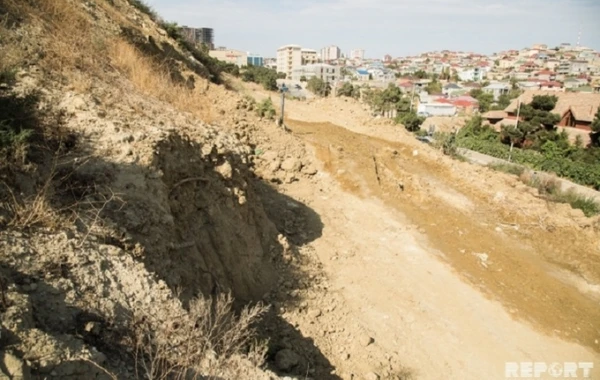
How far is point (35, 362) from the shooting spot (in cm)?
205

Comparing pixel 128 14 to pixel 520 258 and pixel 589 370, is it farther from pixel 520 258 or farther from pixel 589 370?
pixel 589 370

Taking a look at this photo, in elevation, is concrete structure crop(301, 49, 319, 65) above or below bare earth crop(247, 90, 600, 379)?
above

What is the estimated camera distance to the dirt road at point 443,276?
6523mm

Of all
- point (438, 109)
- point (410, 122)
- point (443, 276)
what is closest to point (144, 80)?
point (443, 276)

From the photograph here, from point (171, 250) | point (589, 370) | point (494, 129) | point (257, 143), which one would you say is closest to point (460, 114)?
point (494, 129)

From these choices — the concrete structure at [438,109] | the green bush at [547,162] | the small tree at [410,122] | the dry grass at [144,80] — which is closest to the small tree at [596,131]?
the green bush at [547,162]

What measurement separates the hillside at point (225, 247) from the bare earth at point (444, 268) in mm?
47

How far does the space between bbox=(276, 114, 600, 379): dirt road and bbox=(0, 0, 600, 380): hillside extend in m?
0.04

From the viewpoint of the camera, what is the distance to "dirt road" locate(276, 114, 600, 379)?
21.4ft

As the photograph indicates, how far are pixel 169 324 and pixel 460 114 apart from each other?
188 ft

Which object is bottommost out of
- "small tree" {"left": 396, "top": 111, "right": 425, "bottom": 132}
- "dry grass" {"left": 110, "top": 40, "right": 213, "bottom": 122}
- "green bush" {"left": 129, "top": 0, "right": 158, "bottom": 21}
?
"small tree" {"left": 396, "top": 111, "right": 425, "bottom": 132}

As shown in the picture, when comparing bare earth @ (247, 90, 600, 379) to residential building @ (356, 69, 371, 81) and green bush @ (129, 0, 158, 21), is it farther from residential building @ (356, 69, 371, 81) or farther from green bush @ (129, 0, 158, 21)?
residential building @ (356, 69, 371, 81)

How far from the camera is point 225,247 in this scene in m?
5.99

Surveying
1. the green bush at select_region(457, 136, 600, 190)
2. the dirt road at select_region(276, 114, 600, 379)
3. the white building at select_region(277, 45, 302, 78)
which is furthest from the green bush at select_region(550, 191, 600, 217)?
the white building at select_region(277, 45, 302, 78)
